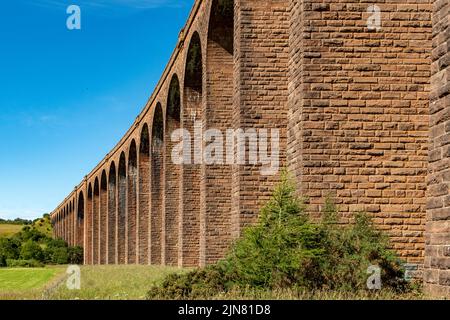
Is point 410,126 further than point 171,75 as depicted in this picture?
No

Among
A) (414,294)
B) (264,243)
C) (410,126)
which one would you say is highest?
(410,126)

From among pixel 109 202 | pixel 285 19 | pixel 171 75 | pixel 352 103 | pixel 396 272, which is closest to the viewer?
pixel 396 272

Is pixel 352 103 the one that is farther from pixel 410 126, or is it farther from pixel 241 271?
pixel 241 271

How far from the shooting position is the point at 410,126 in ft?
33.1

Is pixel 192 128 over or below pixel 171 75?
below

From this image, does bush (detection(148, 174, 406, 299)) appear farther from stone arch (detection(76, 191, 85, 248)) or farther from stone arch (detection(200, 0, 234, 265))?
stone arch (detection(76, 191, 85, 248))

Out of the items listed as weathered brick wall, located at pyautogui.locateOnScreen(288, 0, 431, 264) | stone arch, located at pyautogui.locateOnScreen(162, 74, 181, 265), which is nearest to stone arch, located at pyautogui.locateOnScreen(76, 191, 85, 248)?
stone arch, located at pyautogui.locateOnScreen(162, 74, 181, 265)

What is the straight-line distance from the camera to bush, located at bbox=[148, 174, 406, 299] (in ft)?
28.2

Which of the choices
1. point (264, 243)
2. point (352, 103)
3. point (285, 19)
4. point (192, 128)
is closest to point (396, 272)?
point (264, 243)

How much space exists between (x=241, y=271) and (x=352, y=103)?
2.99 metres

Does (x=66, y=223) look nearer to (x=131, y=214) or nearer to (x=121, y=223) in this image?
(x=121, y=223)

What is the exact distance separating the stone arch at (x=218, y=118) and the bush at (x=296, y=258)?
26.3 feet

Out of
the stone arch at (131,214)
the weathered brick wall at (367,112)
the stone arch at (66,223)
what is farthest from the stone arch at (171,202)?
the stone arch at (66,223)
